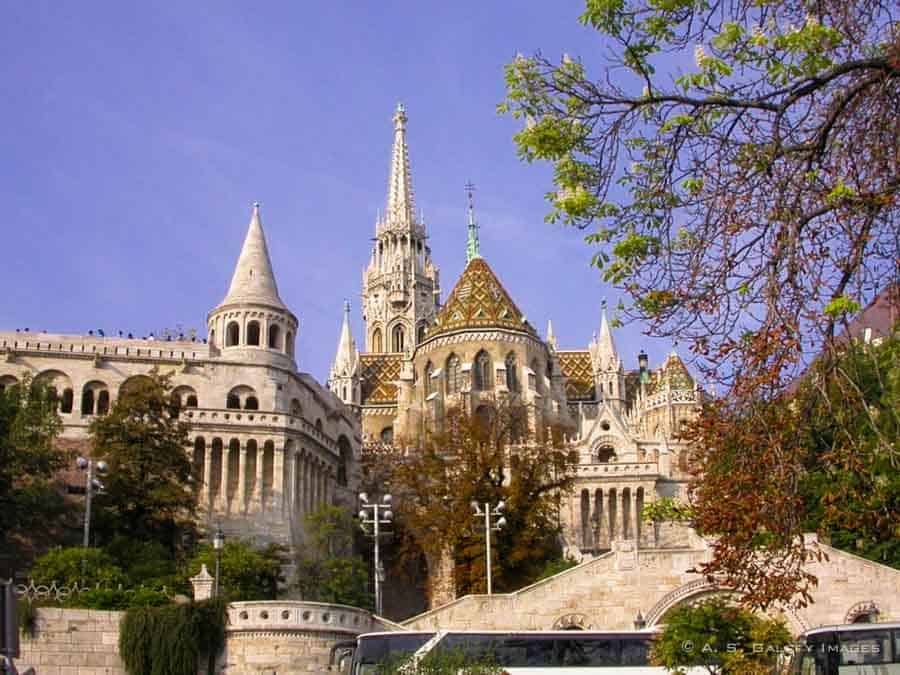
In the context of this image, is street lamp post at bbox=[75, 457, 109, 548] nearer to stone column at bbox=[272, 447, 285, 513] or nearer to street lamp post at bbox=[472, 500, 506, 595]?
stone column at bbox=[272, 447, 285, 513]

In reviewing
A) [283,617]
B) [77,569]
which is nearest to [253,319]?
[77,569]

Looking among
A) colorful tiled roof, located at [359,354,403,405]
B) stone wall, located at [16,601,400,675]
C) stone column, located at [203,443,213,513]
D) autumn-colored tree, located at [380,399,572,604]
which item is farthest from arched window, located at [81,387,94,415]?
colorful tiled roof, located at [359,354,403,405]

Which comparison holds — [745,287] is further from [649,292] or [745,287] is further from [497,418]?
[497,418]

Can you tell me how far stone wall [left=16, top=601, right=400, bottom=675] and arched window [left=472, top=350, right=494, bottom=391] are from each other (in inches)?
1350

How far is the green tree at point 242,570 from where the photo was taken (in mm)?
38438

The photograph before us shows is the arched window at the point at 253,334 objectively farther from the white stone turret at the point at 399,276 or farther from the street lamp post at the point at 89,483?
the white stone turret at the point at 399,276

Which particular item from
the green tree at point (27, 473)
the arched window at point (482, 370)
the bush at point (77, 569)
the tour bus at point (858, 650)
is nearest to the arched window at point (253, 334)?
the green tree at point (27, 473)

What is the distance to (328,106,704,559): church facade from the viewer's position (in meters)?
54.4

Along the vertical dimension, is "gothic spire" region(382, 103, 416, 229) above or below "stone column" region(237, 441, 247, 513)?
above

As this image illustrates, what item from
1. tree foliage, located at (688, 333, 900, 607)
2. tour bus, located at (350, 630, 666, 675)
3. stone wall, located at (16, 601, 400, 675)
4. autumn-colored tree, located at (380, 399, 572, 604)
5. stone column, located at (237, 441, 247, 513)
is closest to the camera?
tree foliage, located at (688, 333, 900, 607)

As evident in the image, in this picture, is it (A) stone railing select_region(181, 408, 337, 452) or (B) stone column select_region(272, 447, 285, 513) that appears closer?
(B) stone column select_region(272, 447, 285, 513)

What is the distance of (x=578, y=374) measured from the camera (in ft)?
258

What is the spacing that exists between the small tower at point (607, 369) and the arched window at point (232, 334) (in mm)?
28136

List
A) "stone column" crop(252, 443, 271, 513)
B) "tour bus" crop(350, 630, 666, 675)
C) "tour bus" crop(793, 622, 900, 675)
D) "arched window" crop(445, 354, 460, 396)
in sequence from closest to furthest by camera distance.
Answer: "tour bus" crop(793, 622, 900, 675) → "tour bus" crop(350, 630, 666, 675) → "stone column" crop(252, 443, 271, 513) → "arched window" crop(445, 354, 460, 396)
